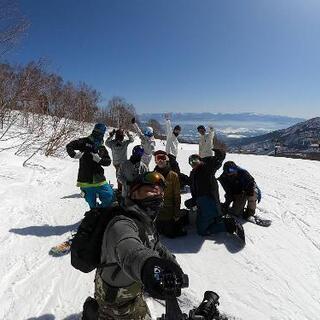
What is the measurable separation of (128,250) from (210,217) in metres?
4.96

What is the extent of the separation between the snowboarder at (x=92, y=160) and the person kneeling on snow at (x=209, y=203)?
1725 millimetres

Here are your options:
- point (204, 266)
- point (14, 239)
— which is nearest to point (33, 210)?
point (14, 239)

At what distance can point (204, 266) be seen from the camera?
5.88m

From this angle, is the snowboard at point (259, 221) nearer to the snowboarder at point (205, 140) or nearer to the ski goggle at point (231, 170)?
the ski goggle at point (231, 170)

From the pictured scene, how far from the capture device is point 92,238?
101 inches

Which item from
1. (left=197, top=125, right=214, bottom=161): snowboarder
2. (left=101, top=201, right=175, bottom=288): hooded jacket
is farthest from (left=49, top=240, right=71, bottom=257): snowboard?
(left=197, top=125, right=214, bottom=161): snowboarder

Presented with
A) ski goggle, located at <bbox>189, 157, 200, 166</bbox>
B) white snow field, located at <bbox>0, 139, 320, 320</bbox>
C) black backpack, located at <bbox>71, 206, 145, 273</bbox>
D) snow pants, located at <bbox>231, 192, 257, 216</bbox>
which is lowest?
white snow field, located at <bbox>0, 139, 320, 320</bbox>

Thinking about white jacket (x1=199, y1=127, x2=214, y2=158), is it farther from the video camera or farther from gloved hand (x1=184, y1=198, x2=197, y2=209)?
the video camera

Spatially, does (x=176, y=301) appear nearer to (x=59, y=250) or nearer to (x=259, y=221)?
(x=59, y=250)

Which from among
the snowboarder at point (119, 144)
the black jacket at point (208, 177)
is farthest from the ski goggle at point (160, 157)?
the snowboarder at point (119, 144)

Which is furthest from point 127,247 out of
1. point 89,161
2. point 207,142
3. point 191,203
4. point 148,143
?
point 207,142

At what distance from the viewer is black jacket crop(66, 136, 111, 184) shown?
6.76 m

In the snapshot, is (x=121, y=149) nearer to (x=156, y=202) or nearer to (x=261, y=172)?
(x=156, y=202)

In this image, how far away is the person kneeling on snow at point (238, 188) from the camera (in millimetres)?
7680
